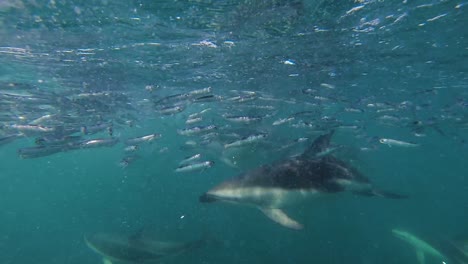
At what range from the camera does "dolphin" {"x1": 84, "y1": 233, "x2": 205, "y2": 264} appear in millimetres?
10820

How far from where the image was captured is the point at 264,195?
667cm

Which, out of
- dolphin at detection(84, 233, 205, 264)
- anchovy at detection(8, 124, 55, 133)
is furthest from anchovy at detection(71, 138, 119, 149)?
dolphin at detection(84, 233, 205, 264)

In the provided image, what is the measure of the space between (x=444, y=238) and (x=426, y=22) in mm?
8982

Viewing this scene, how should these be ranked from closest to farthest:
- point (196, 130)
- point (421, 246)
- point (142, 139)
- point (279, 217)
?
point (279, 217) → point (196, 130) → point (142, 139) → point (421, 246)

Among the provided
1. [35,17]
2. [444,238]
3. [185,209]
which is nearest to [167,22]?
[35,17]

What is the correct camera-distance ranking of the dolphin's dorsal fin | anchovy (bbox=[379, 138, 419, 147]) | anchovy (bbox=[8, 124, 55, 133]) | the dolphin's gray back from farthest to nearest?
anchovy (bbox=[8, 124, 55, 133]) → anchovy (bbox=[379, 138, 419, 147]) → the dolphin's dorsal fin → the dolphin's gray back

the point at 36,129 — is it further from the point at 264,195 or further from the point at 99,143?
the point at 264,195

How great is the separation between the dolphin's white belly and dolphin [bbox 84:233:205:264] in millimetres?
5374

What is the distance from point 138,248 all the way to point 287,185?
6.91m

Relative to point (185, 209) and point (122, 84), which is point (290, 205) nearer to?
point (122, 84)

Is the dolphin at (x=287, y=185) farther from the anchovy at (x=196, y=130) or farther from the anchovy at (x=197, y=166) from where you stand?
the anchovy at (x=196, y=130)

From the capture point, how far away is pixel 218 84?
23.6m

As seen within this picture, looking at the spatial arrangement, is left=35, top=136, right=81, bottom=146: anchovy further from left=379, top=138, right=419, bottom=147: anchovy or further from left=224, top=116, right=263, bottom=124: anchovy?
left=379, top=138, right=419, bottom=147: anchovy

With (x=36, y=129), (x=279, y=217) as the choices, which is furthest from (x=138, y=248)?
(x=36, y=129)
